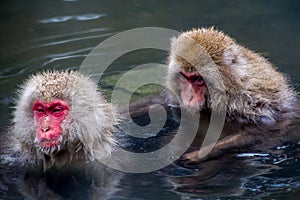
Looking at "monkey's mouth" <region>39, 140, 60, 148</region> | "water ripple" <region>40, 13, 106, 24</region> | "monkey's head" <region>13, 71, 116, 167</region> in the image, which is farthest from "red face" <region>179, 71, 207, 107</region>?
"water ripple" <region>40, 13, 106, 24</region>

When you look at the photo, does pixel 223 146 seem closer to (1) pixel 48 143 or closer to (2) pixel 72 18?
(1) pixel 48 143

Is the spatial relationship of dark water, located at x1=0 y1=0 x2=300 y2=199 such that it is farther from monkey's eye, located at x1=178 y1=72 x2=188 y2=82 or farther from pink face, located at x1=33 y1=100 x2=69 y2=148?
monkey's eye, located at x1=178 y1=72 x2=188 y2=82

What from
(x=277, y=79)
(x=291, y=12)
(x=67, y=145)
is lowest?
(x=67, y=145)

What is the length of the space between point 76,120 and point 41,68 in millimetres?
3041

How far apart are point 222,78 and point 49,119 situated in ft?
6.55

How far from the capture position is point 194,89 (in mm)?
6512

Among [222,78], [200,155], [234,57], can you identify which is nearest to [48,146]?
[200,155]

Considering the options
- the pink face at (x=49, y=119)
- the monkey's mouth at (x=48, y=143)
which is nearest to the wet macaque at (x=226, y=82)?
the pink face at (x=49, y=119)

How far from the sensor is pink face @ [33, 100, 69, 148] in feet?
17.0

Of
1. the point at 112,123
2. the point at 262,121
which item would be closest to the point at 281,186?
the point at 262,121

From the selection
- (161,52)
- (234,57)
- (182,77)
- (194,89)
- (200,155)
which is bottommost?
(200,155)

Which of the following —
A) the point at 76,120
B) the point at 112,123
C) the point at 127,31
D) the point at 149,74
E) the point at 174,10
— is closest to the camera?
the point at 76,120

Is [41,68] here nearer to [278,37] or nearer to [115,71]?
[115,71]

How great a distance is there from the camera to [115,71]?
8320 mm
